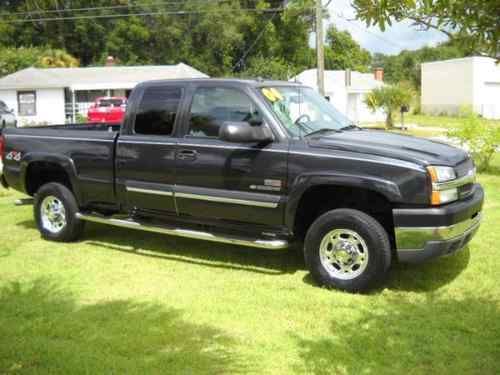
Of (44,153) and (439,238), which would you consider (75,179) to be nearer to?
(44,153)

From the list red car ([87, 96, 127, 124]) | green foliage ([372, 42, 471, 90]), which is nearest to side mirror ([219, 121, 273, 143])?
red car ([87, 96, 127, 124])

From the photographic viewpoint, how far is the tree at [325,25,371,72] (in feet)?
224

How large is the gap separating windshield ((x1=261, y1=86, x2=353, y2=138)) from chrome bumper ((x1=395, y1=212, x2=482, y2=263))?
1.42 m

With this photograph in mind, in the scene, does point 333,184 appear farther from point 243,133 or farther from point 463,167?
point 463,167

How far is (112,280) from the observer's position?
6.25 metres

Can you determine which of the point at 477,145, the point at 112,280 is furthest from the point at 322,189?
the point at 477,145

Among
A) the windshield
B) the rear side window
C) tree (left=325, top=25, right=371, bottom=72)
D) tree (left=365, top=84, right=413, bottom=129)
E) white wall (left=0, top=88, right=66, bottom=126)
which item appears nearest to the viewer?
the windshield

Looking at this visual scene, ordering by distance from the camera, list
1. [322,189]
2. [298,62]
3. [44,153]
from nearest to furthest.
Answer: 1. [322,189]
2. [44,153]
3. [298,62]

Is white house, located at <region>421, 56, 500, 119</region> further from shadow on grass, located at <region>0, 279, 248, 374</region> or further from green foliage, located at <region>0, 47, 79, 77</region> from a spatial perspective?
shadow on grass, located at <region>0, 279, 248, 374</region>

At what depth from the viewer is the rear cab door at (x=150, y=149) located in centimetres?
658

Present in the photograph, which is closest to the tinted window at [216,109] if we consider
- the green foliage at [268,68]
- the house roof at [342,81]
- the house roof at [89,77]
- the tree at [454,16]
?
the tree at [454,16]

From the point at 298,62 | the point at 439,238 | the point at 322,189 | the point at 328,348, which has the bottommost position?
the point at 328,348

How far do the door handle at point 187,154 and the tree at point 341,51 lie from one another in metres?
62.5

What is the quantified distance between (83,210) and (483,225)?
199 inches
